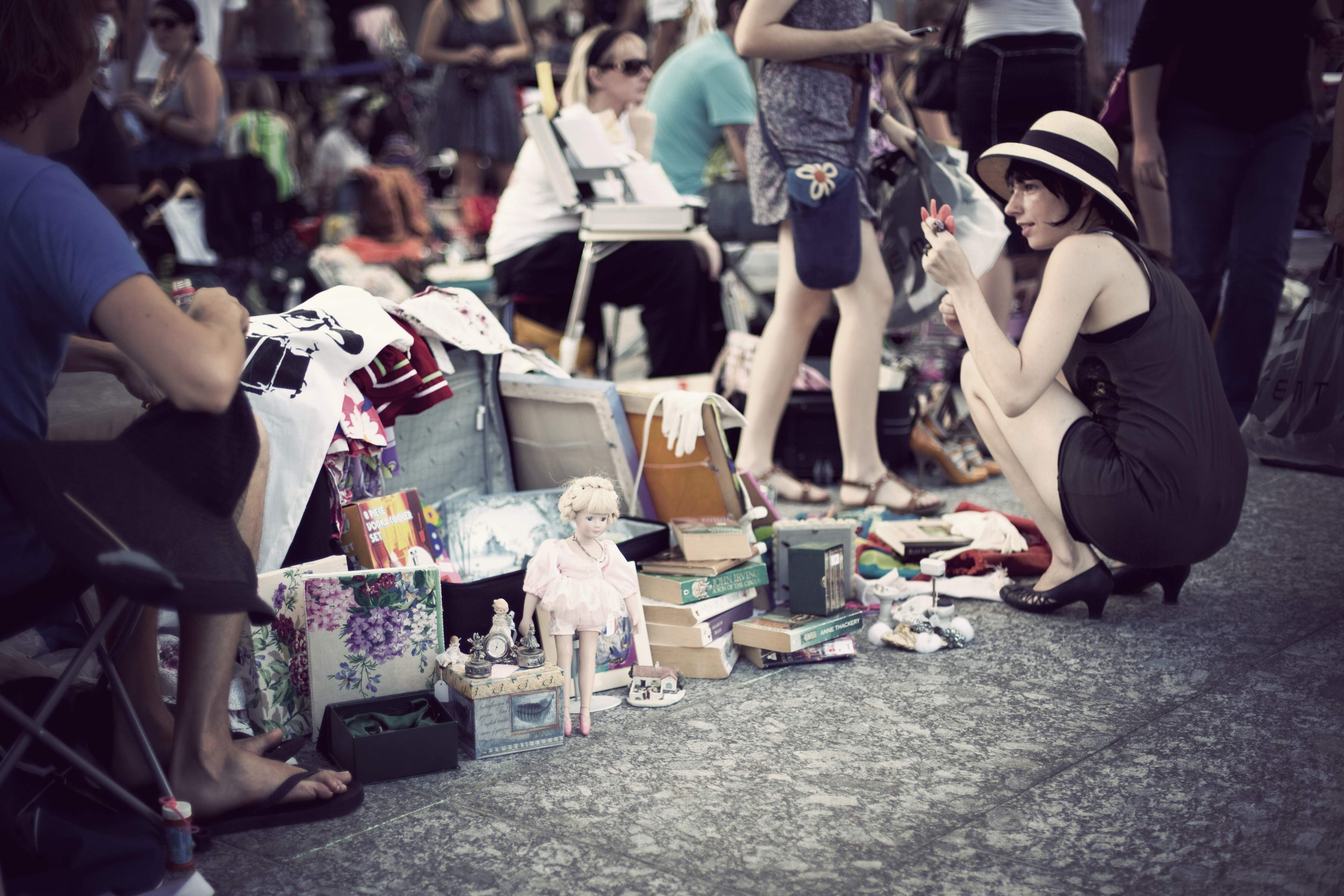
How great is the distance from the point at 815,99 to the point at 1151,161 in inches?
43.6

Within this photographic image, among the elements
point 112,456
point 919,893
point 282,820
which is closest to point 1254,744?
point 919,893

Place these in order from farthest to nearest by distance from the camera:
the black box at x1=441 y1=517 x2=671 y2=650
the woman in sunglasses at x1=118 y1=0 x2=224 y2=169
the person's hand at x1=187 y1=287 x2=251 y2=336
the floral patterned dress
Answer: the woman in sunglasses at x1=118 y1=0 x2=224 y2=169 → the floral patterned dress → the black box at x1=441 y1=517 x2=671 y2=650 → the person's hand at x1=187 y1=287 x2=251 y2=336

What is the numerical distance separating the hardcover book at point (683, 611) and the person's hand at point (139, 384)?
106cm

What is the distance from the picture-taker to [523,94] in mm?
8367

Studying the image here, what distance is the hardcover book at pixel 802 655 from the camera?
274 centimetres

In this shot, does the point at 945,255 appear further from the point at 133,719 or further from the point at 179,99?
the point at 179,99

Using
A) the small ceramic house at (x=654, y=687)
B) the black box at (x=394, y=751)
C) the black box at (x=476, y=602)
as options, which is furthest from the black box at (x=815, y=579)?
the black box at (x=394, y=751)

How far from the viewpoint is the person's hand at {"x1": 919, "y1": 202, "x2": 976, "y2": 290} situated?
2.70m

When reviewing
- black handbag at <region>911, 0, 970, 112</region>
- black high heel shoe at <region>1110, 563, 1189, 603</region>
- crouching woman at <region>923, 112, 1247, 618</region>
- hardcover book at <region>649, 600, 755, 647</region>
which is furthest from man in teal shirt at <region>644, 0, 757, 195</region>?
hardcover book at <region>649, 600, 755, 647</region>

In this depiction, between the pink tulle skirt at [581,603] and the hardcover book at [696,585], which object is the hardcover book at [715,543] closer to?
the hardcover book at [696,585]

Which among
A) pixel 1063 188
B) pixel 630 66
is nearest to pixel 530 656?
pixel 1063 188

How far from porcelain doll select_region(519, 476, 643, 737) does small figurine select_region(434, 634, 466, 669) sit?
0.13 m

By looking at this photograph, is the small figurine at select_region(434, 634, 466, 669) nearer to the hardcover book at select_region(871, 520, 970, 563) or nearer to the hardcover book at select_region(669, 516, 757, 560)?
the hardcover book at select_region(669, 516, 757, 560)

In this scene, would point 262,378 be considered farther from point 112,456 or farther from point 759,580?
point 759,580
